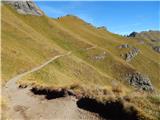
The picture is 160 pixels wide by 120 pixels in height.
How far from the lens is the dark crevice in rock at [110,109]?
18688 millimetres

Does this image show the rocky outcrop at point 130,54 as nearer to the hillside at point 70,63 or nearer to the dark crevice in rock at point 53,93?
the hillside at point 70,63

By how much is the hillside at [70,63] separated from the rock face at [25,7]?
39.5 inches

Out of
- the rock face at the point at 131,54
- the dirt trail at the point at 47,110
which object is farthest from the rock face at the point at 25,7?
the dirt trail at the point at 47,110

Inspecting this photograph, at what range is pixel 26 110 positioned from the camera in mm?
23688

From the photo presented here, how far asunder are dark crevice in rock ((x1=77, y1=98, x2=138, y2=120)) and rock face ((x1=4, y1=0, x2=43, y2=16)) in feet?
442

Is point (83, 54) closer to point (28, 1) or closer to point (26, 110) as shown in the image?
point (28, 1)

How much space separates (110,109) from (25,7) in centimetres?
14284

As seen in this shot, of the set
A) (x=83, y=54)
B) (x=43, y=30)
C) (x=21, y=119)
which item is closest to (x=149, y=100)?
(x=21, y=119)

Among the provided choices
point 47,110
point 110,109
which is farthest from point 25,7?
point 110,109

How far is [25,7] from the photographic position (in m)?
157

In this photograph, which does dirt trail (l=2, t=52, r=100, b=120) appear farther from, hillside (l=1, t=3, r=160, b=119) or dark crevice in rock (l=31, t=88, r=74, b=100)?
hillside (l=1, t=3, r=160, b=119)

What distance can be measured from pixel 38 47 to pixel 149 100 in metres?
85.4

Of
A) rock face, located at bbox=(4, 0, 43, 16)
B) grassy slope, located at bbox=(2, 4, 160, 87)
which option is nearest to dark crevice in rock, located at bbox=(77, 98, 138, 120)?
grassy slope, located at bbox=(2, 4, 160, 87)

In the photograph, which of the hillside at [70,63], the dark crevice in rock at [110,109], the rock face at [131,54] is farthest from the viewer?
the rock face at [131,54]
